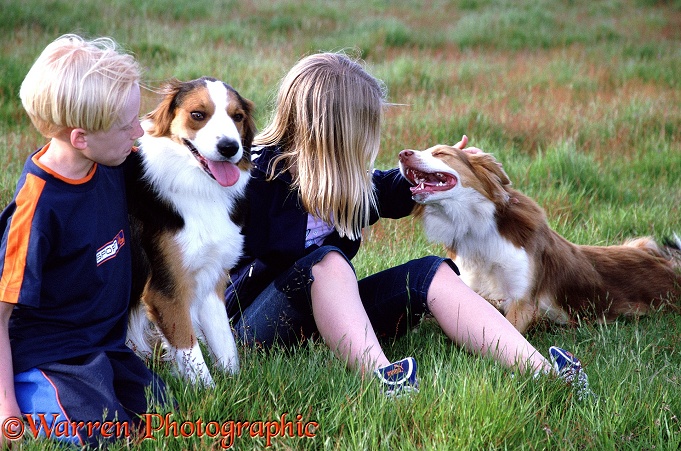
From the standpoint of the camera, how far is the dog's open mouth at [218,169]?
283cm

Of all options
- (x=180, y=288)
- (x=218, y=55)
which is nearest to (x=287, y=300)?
(x=180, y=288)

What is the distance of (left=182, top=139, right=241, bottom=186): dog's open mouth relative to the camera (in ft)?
9.29

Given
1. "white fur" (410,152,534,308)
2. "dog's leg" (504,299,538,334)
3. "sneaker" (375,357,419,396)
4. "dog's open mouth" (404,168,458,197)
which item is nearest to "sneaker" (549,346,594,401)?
"sneaker" (375,357,419,396)

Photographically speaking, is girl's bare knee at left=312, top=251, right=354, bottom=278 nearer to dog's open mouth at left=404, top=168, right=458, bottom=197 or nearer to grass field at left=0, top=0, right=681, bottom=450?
grass field at left=0, top=0, right=681, bottom=450

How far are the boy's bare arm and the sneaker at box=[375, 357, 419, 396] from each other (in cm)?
123

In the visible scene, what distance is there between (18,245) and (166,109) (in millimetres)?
897

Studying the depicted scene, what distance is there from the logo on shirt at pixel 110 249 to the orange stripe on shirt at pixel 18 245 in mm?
291

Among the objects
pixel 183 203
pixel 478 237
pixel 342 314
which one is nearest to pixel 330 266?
pixel 342 314

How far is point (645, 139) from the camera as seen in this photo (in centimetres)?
697

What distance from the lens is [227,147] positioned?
2750mm

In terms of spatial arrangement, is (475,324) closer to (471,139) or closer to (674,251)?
(674,251)

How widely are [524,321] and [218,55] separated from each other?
578 centimetres

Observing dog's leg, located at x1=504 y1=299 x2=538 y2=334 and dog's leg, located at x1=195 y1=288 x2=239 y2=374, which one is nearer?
dog's leg, located at x1=195 y1=288 x2=239 y2=374

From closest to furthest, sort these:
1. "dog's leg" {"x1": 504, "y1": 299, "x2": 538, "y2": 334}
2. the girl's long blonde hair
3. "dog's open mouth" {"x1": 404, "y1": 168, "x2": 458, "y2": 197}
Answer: the girl's long blonde hair, "dog's open mouth" {"x1": 404, "y1": 168, "x2": 458, "y2": 197}, "dog's leg" {"x1": 504, "y1": 299, "x2": 538, "y2": 334}
